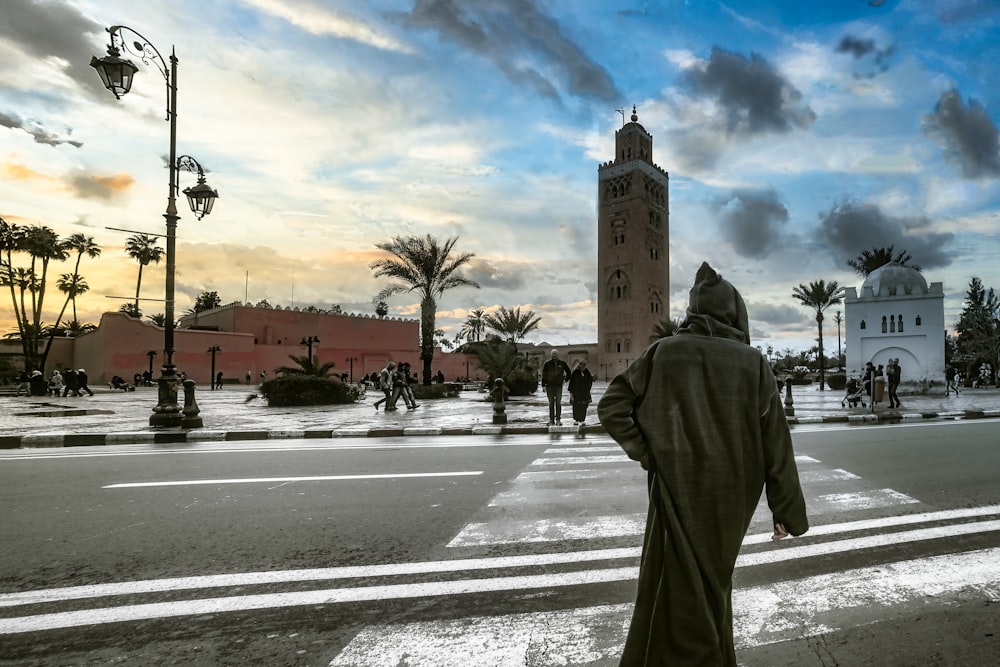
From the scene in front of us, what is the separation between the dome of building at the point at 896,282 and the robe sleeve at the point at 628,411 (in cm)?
5054

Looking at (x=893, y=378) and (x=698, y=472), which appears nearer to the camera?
(x=698, y=472)

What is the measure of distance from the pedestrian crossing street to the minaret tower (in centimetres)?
6430

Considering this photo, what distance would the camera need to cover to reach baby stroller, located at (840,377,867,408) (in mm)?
19547

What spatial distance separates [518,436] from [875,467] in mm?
6190

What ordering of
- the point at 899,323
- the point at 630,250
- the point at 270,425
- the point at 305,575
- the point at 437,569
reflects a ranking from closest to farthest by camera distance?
the point at 305,575 → the point at 437,569 → the point at 270,425 → the point at 899,323 → the point at 630,250

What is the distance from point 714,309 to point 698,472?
63cm

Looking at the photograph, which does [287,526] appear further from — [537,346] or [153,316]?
[537,346]

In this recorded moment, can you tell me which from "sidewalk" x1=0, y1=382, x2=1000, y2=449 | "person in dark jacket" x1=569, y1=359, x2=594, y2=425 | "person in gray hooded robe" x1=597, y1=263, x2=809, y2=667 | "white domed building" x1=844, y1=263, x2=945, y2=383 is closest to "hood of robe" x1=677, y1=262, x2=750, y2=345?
"person in gray hooded robe" x1=597, y1=263, x2=809, y2=667

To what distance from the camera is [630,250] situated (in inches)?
2923

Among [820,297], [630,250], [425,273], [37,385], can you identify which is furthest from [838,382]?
[37,385]

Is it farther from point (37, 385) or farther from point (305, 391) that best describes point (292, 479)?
point (37, 385)

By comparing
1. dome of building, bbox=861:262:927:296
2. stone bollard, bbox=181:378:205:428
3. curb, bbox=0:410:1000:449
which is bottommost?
curb, bbox=0:410:1000:449

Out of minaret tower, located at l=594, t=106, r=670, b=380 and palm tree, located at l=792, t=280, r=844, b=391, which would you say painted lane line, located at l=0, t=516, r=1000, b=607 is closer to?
palm tree, located at l=792, t=280, r=844, b=391

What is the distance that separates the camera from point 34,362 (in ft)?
145
